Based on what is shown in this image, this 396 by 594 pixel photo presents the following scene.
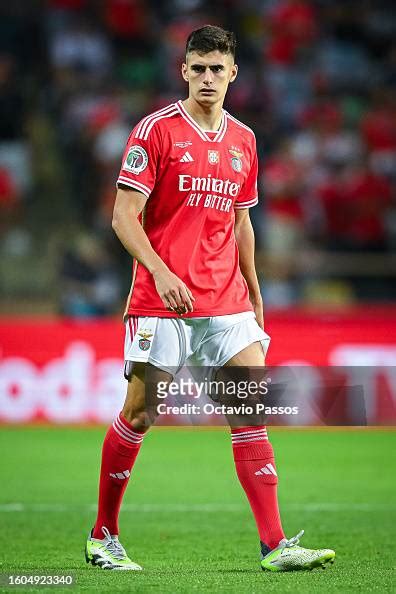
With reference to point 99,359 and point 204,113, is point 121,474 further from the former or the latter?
point 99,359

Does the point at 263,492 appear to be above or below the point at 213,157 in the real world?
below

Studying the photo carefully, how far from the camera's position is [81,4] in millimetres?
16812

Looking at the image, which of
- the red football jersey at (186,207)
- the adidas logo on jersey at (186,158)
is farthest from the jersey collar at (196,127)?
the adidas logo on jersey at (186,158)

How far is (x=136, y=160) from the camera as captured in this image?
549cm

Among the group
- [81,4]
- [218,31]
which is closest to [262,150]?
[81,4]

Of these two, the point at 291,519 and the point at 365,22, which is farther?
the point at 365,22

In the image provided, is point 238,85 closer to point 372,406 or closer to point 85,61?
point 85,61

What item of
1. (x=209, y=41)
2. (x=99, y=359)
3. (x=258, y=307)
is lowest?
(x=99, y=359)

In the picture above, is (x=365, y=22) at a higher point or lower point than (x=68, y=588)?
higher

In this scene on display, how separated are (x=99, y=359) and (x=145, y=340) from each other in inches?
272

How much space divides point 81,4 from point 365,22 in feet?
13.7

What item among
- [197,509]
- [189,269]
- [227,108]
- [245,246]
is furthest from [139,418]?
[227,108]

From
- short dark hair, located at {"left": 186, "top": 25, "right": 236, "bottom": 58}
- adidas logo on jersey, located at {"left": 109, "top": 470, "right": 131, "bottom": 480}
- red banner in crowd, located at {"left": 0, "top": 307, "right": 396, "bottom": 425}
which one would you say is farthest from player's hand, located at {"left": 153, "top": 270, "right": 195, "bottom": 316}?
red banner in crowd, located at {"left": 0, "top": 307, "right": 396, "bottom": 425}

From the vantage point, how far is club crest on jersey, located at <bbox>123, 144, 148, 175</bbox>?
18.0 feet
